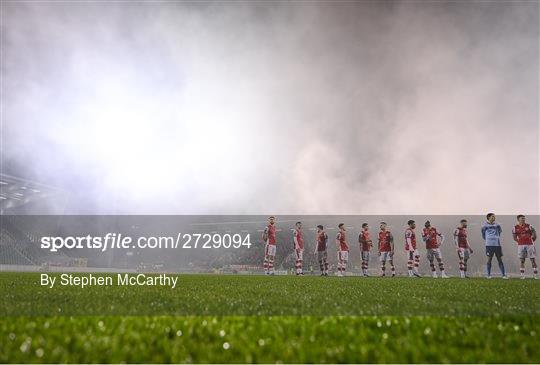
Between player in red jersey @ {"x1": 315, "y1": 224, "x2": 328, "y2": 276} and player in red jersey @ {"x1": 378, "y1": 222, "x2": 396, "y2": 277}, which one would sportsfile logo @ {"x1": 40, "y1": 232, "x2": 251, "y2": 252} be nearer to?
player in red jersey @ {"x1": 315, "y1": 224, "x2": 328, "y2": 276}

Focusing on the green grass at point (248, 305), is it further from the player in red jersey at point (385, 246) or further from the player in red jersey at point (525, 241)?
the player in red jersey at point (385, 246)

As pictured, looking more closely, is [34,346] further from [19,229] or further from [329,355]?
[19,229]

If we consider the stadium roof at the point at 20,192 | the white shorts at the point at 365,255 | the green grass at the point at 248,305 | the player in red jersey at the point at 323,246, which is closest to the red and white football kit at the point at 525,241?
the white shorts at the point at 365,255

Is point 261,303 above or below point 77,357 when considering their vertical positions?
above

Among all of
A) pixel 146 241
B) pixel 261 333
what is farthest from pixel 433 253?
pixel 146 241

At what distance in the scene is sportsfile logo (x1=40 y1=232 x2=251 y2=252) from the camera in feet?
219

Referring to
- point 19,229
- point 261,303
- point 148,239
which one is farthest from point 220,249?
point 261,303

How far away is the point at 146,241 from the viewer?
8038cm

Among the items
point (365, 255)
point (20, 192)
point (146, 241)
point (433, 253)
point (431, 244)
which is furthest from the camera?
point (146, 241)

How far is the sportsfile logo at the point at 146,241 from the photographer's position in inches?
2633

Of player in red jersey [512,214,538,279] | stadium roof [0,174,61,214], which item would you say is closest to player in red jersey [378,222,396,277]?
player in red jersey [512,214,538,279]

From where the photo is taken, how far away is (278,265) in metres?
75.9

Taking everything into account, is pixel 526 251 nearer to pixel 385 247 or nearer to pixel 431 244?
pixel 431 244

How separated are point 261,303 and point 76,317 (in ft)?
11.6
